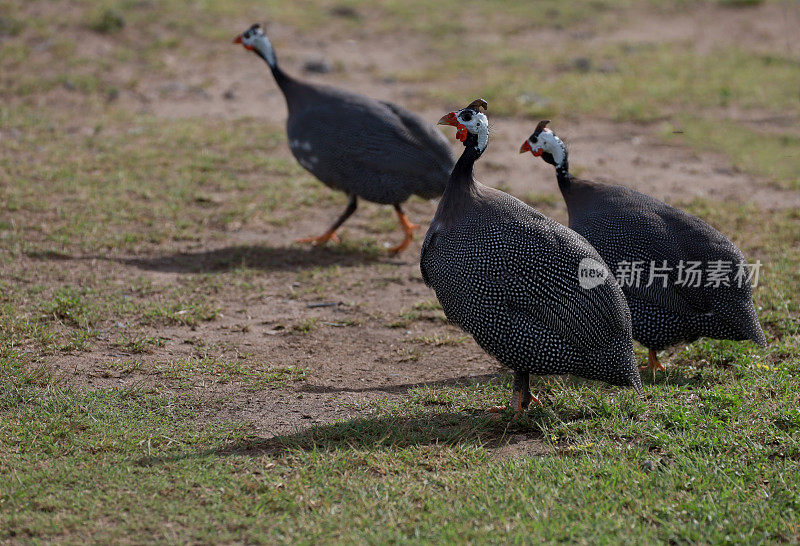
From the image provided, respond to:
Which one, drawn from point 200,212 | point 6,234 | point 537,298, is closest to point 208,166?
point 200,212

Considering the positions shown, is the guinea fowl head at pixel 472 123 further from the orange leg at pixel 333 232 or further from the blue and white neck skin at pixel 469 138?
the orange leg at pixel 333 232

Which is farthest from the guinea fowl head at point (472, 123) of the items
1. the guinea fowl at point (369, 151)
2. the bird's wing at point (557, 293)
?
the guinea fowl at point (369, 151)

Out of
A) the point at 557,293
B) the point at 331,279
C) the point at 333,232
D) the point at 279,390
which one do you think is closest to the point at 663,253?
the point at 557,293

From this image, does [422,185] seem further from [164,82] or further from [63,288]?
[164,82]

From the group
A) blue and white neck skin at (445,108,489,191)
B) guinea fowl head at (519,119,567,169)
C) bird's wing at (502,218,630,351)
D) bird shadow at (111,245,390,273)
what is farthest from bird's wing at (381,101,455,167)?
bird's wing at (502,218,630,351)

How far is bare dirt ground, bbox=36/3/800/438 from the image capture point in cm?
429

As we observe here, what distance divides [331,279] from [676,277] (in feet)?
7.47

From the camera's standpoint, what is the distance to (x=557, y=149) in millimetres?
4934

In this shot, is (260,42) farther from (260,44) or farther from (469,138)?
(469,138)

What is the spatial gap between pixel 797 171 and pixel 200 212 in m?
5.06

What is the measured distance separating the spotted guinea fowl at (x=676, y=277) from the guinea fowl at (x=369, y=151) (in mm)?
1834

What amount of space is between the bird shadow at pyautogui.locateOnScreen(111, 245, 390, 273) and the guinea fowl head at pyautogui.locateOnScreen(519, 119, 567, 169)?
1.52 metres

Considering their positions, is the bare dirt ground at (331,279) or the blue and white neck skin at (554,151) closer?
the bare dirt ground at (331,279)

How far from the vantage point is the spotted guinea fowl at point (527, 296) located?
383 centimetres
